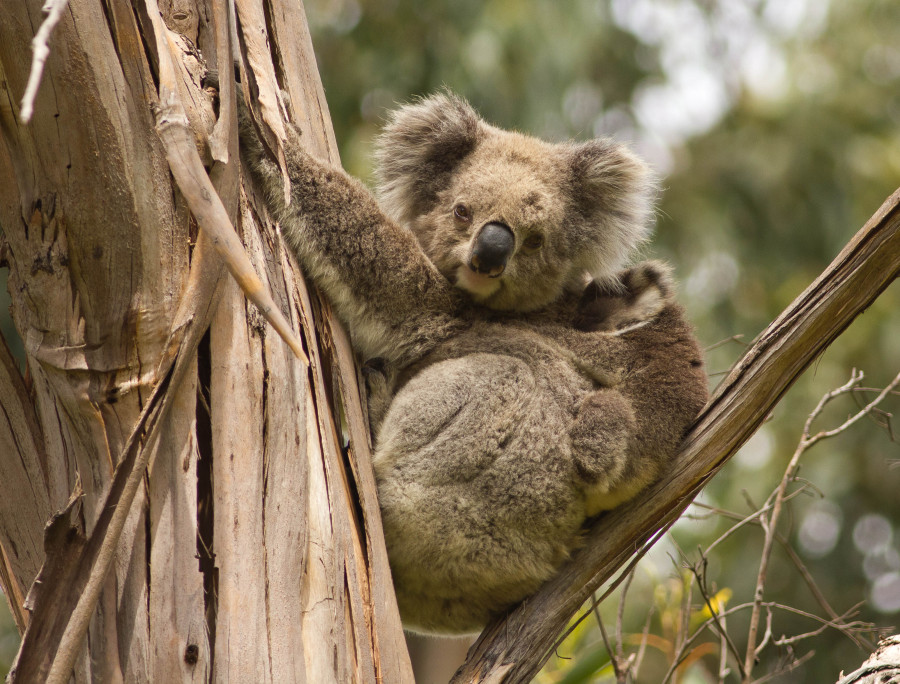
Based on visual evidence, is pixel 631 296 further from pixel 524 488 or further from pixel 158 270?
pixel 158 270

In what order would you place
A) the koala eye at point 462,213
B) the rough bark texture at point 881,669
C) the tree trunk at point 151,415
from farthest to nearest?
the koala eye at point 462,213 < the rough bark texture at point 881,669 < the tree trunk at point 151,415

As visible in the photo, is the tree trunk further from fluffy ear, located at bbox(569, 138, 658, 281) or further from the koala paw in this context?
fluffy ear, located at bbox(569, 138, 658, 281)

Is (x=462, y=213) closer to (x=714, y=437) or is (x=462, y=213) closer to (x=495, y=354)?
(x=495, y=354)

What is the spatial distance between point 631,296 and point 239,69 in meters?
1.61

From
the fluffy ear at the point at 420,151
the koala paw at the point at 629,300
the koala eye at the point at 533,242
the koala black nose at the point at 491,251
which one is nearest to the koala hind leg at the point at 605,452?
the koala paw at the point at 629,300

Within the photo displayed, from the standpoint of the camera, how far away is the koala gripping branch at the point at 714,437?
7.31 ft

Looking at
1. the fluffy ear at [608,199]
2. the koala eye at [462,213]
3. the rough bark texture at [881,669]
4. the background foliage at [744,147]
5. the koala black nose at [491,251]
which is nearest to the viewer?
the rough bark texture at [881,669]

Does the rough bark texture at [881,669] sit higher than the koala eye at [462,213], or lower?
lower

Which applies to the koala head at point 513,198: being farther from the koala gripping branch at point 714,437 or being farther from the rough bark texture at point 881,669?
the rough bark texture at point 881,669

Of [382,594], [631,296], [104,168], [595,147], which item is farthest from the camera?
[595,147]

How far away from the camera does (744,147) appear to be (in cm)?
1097

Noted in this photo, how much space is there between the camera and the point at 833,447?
963cm

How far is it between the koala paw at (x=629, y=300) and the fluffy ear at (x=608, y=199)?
0.23 feet

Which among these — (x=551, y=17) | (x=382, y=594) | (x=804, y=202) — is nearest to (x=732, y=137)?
(x=804, y=202)
